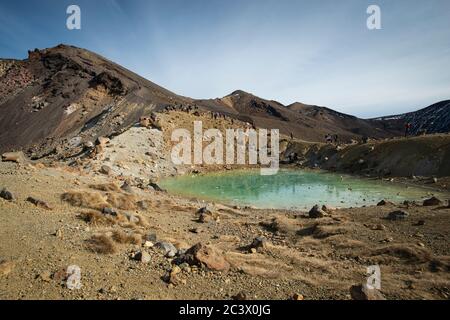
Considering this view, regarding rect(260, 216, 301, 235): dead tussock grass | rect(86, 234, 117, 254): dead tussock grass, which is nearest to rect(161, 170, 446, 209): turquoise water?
rect(260, 216, 301, 235): dead tussock grass

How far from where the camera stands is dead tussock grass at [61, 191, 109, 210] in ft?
38.4

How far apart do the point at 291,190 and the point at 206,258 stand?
1659 cm

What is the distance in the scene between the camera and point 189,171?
3369 centimetres

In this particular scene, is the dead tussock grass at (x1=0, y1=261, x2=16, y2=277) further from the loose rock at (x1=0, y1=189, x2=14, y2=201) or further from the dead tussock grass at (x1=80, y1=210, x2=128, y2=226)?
the loose rock at (x1=0, y1=189, x2=14, y2=201)

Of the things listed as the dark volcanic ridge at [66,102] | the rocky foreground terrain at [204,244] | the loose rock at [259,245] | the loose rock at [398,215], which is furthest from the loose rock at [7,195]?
the dark volcanic ridge at [66,102]

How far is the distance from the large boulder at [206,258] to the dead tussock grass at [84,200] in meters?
5.42

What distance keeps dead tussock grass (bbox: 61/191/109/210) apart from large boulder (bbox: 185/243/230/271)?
17.8 ft

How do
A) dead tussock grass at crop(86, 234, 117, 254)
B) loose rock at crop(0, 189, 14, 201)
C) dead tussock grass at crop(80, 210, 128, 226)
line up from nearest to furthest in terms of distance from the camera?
dead tussock grass at crop(86, 234, 117, 254), dead tussock grass at crop(80, 210, 128, 226), loose rock at crop(0, 189, 14, 201)

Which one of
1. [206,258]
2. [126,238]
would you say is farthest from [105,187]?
[206,258]

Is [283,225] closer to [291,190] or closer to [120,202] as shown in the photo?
[120,202]

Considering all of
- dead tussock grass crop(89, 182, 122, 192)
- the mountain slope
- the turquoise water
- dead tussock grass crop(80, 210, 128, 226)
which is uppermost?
the mountain slope

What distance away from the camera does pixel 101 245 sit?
26.6ft

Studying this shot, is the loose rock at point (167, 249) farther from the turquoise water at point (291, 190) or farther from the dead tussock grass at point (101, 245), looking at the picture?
the turquoise water at point (291, 190)

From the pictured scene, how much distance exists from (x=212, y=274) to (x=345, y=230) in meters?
5.64
